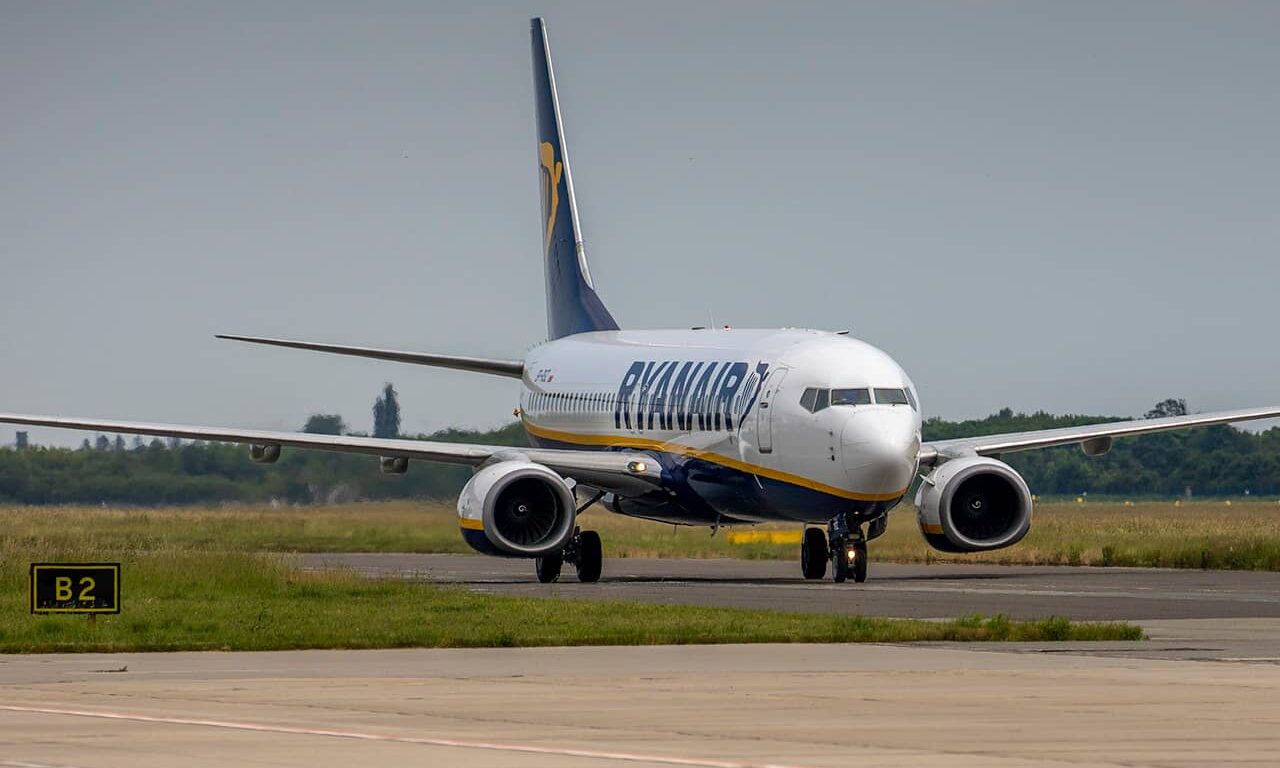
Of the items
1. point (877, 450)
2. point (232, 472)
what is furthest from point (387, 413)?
point (877, 450)

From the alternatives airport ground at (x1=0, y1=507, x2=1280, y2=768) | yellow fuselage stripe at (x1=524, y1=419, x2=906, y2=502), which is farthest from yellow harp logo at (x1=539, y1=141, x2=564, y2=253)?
airport ground at (x1=0, y1=507, x2=1280, y2=768)

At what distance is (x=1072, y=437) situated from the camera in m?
44.5

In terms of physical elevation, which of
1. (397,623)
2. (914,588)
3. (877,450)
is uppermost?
(877,450)

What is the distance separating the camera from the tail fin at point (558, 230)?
181 feet

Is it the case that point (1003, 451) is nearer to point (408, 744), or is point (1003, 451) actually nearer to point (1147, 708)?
point (1147, 708)

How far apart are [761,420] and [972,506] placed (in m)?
3.97

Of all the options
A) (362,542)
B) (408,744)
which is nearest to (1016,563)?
(362,542)

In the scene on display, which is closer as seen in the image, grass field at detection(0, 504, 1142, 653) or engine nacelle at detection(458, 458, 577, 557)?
grass field at detection(0, 504, 1142, 653)

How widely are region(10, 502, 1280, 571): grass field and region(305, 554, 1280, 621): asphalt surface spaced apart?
189 centimetres

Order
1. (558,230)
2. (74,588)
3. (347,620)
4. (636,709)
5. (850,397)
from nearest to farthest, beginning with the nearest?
(636,709), (74,588), (347,620), (850,397), (558,230)

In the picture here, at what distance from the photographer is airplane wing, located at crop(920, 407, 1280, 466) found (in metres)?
42.4

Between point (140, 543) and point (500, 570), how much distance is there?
917 cm

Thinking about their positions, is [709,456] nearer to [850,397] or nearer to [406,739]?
[850,397]

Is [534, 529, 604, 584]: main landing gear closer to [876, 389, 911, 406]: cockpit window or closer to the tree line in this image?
[876, 389, 911, 406]: cockpit window
